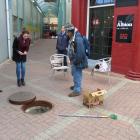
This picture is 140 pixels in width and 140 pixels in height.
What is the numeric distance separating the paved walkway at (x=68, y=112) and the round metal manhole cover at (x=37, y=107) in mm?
148

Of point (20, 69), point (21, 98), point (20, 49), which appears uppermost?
point (20, 49)

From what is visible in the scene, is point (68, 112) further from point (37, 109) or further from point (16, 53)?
point (16, 53)

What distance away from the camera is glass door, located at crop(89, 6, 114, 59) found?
337 inches

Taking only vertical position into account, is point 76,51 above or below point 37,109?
above

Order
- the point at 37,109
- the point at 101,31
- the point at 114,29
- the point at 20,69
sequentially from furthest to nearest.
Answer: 1. the point at 101,31
2. the point at 114,29
3. the point at 20,69
4. the point at 37,109

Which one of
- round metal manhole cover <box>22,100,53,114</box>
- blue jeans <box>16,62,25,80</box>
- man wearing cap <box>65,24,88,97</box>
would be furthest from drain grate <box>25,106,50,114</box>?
blue jeans <box>16,62,25,80</box>

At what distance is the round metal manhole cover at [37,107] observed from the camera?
4.69 meters

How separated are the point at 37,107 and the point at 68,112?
2.64 feet

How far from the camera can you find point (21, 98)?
5.08m

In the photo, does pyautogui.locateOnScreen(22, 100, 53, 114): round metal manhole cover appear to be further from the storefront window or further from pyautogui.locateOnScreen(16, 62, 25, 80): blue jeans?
the storefront window

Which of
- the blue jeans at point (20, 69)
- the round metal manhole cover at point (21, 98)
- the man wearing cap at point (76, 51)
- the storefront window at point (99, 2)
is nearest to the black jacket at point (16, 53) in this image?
the blue jeans at point (20, 69)

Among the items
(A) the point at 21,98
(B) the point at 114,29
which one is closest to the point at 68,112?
(A) the point at 21,98

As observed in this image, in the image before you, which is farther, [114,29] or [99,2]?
[99,2]

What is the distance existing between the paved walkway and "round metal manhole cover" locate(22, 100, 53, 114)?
15cm
